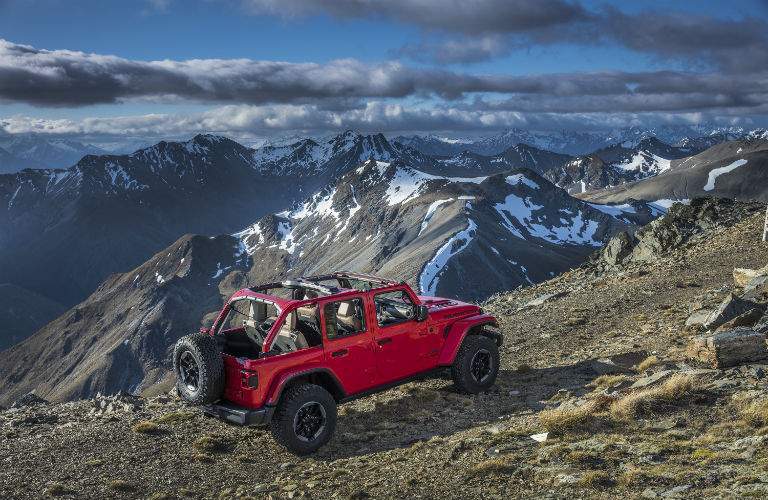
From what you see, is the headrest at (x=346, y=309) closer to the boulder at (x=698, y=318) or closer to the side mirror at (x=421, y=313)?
the side mirror at (x=421, y=313)

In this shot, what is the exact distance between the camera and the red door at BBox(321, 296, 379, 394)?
11.8 meters

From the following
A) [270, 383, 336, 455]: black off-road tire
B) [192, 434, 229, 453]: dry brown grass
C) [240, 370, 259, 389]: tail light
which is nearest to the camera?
[240, 370, 259, 389]: tail light

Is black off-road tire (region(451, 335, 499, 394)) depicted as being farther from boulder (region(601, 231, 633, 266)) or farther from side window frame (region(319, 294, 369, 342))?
boulder (region(601, 231, 633, 266))

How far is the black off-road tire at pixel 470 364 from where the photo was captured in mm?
13492

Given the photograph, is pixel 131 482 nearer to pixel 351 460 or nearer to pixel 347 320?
pixel 351 460

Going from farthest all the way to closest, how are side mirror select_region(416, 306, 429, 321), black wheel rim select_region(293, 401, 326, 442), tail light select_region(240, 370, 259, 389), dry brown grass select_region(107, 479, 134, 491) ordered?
side mirror select_region(416, 306, 429, 321) → black wheel rim select_region(293, 401, 326, 442) → tail light select_region(240, 370, 259, 389) → dry brown grass select_region(107, 479, 134, 491)

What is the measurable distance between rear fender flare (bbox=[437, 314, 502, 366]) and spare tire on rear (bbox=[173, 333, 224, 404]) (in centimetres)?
497

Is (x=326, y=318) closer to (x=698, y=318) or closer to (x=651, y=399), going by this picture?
(x=651, y=399)

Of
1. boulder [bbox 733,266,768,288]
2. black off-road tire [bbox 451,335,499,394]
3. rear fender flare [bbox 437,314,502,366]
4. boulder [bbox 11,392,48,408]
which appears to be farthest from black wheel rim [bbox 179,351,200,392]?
boulder [bbox 733,266,768,288]

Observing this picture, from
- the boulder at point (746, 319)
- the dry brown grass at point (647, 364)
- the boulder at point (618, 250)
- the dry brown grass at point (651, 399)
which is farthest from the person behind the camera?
the boulder at point (618, 250)

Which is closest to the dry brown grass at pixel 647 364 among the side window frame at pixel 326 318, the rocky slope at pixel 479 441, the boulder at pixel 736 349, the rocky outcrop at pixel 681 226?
the rocky slope at pixel 479 441

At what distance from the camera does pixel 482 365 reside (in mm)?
14086

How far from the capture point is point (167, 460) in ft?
36.1

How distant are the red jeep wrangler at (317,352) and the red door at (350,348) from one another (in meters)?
0.02
